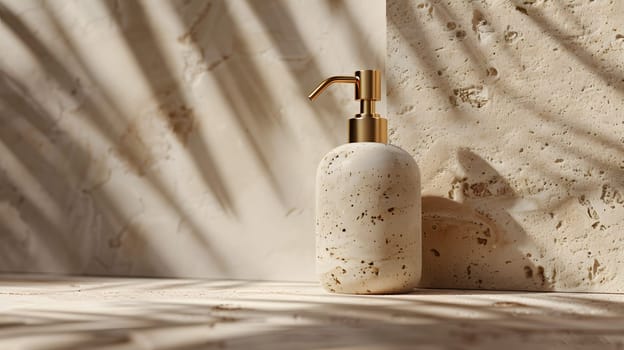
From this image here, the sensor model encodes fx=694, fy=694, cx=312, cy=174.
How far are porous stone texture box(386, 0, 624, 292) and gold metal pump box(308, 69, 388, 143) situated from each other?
9cm

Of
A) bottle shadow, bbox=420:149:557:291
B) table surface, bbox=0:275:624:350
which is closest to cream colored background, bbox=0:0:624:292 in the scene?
bottle shadow, bbox=420:149:557:291

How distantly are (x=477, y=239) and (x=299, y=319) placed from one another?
1.15 feet

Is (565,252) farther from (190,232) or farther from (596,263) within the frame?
(190,232)

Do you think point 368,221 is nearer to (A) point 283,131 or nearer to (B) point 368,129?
(B) point 368,129

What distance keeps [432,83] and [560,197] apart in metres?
0.22

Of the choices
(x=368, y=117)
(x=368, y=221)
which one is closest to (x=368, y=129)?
(x=368, y=117)

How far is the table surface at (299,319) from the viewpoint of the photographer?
0.50 metres

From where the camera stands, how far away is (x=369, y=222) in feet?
2.59

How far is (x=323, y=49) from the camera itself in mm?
1004

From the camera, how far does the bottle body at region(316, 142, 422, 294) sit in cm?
79

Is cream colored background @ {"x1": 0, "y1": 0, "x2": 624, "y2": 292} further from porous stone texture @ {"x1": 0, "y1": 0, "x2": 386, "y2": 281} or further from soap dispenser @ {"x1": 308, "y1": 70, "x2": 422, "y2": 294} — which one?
soap dispenser @ {"x1": 308, "y1": 70, "x2": 422, "y2": 294}

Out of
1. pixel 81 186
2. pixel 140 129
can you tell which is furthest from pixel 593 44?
pixel 81 186

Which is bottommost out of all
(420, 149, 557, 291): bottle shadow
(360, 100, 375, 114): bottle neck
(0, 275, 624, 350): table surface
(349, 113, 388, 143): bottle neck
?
(0, 275, 624, 350): table surface

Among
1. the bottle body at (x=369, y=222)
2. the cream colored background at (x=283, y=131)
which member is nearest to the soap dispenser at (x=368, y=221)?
the bottle body at (x=369, y=222)
